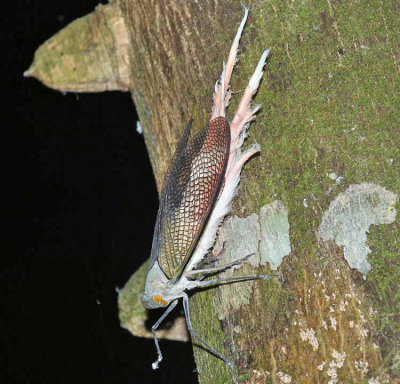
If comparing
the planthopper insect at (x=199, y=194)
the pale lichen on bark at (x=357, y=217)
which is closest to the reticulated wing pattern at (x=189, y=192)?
the planthopper insect at (x=199, y=194)

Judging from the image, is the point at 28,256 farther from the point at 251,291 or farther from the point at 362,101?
the point at 362,101

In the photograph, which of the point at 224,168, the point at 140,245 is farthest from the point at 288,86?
the point at 140,245

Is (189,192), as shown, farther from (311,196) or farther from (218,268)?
(311,196)

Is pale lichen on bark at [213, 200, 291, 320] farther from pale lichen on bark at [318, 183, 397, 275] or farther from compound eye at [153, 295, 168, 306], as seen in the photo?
compound eye at [153, 295, 168, 306]

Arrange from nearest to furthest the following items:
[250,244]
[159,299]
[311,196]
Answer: [311,196] < [250,244] < [159,299]

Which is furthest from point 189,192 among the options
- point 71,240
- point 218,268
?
point 71,240
